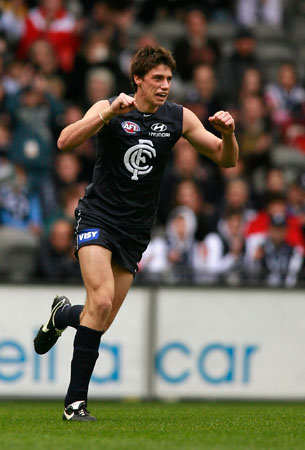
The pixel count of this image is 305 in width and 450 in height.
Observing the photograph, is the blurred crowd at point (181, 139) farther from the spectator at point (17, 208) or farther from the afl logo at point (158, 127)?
the afl logo at point (158, 127)

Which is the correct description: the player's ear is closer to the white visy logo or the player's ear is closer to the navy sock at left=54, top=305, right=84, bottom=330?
the white visy logo

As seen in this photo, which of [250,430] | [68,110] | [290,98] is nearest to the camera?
[250,430]

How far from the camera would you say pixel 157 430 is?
21.5 feet

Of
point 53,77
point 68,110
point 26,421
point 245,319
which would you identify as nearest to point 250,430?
point 26,421

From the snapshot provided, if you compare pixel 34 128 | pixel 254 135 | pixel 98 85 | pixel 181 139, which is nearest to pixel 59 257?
pixel 34 128

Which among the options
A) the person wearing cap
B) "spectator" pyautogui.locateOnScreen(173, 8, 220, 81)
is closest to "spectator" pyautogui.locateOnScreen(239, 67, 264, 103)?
"spectator" pyautogui.locateOnScreen(173, 8, 220, 81)

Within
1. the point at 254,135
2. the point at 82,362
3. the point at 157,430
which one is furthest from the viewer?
the point at 254,135

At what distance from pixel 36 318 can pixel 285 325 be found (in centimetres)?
260

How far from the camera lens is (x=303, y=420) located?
24.6 ft

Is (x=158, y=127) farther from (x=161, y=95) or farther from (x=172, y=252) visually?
(x=172, y=252)

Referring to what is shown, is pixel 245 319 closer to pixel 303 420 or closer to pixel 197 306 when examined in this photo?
pixel 197 306

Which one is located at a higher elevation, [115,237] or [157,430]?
[115,237]

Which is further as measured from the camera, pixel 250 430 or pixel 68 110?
pixel 68 110

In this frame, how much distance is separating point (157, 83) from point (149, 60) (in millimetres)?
165
